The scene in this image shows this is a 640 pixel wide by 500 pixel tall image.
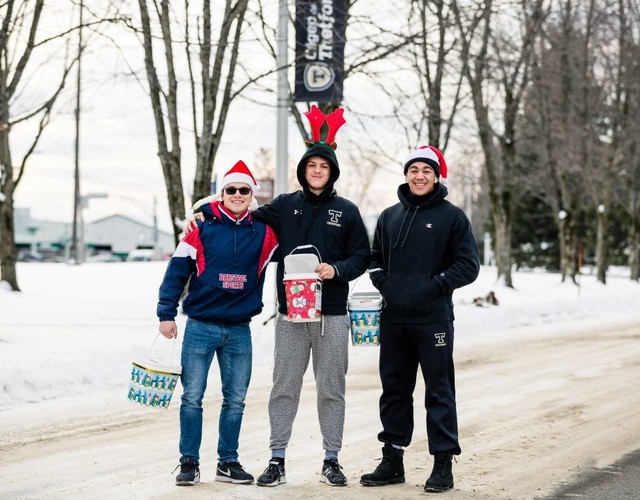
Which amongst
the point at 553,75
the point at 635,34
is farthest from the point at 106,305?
the point at 635,34

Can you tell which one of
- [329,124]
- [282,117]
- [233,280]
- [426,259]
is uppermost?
[282,117]

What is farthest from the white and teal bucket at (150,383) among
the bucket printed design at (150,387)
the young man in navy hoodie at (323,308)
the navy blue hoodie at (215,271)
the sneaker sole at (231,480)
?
the young man in navy hoodie at (323,308)

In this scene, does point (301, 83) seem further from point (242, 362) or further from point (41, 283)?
point (41, 283)

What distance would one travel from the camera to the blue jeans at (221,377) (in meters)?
6.20

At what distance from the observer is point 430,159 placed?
20.7 feet

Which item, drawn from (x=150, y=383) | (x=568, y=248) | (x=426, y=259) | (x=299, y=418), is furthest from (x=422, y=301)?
(x=568, y=248)

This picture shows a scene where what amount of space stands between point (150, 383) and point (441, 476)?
73.2 inches

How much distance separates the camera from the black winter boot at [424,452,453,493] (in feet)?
19.7

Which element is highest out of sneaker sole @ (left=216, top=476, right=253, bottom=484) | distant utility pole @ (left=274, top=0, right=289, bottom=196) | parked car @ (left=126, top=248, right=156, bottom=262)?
distant utility pole @ (left=274, top=0, right=289, bottom=196)

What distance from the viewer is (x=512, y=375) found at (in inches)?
464

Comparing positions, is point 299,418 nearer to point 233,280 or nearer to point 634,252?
point 233,280

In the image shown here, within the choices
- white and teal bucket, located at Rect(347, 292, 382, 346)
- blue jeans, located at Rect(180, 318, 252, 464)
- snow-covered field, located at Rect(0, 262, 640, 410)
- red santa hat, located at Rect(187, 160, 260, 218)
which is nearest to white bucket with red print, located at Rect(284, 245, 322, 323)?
white and teal bucket, located at Rect(347, 292, 382, 346)

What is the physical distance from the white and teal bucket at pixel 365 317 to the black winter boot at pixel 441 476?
0.81m

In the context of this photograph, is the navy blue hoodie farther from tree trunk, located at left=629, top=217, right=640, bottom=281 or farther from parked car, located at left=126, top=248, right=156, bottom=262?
parked car, located at left=126, top=248, right=156, bottom=262
